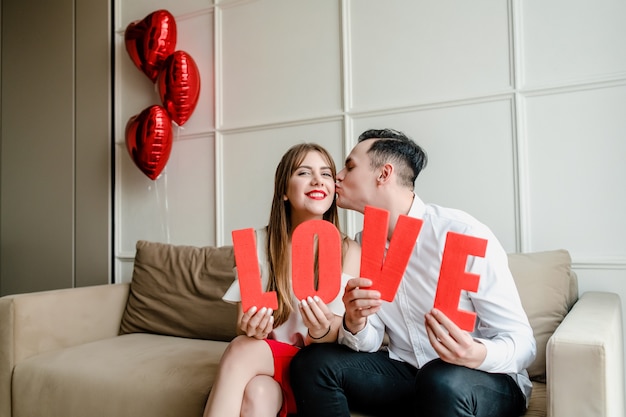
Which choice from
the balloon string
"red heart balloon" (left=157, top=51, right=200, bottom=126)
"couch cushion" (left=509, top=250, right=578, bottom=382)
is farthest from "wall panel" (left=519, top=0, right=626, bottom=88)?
the balloon string

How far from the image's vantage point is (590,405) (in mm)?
986

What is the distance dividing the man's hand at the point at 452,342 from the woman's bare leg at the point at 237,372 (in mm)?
472

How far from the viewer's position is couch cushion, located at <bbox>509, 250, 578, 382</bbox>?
152 centimetres

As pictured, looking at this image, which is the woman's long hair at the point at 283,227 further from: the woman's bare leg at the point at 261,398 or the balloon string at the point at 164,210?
the balloon string at the point at 164,210

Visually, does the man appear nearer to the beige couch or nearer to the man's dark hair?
the man's dark hair

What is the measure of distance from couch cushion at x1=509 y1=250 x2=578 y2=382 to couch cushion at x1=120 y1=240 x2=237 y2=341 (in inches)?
42.5

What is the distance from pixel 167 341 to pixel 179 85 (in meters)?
1.21

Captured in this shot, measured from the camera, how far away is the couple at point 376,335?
1097 millimetres

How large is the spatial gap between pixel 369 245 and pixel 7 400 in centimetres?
155

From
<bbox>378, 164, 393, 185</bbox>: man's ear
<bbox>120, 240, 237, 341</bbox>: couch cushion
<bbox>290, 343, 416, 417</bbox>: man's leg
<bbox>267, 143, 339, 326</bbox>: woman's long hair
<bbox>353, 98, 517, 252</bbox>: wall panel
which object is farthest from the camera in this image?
<bbox>120, 240, 237, 341</bbox>: couch cushion

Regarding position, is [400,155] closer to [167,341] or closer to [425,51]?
[425,51]

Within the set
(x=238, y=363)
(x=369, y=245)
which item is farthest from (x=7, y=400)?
(x=369, y=245)

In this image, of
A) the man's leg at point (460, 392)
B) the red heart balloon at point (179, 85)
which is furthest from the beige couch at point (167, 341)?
the red heart balloon at point (179, 85)

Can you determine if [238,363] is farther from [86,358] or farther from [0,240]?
[0,240]
